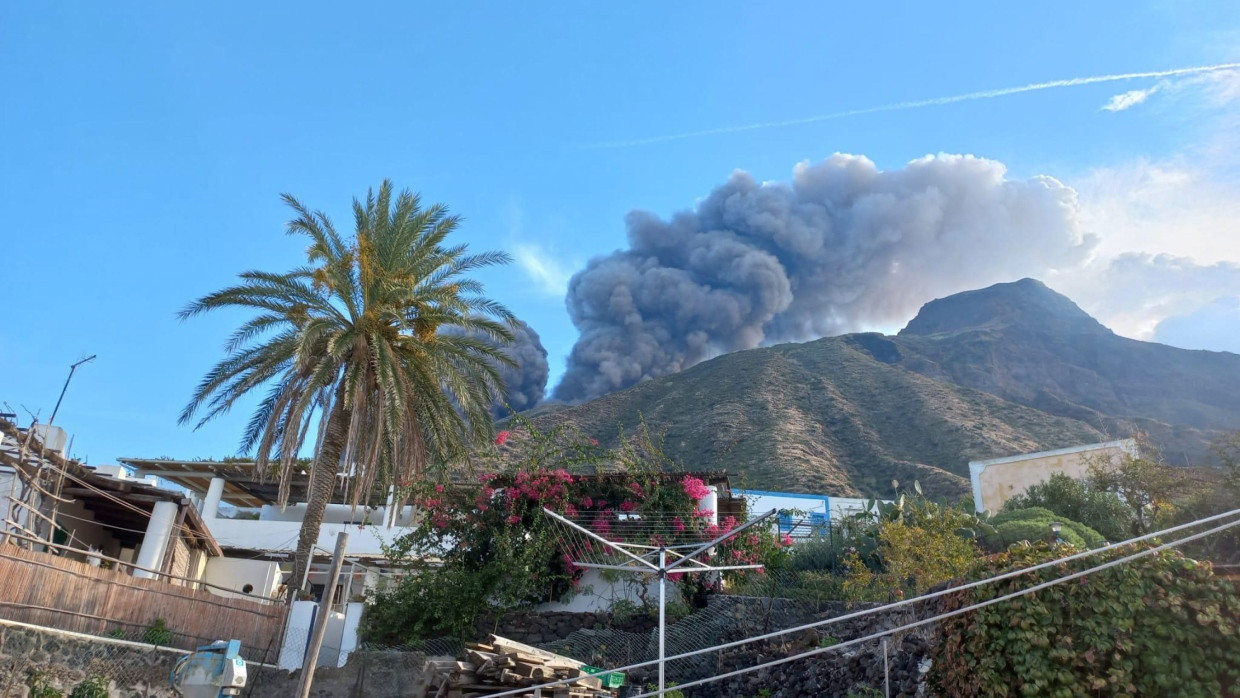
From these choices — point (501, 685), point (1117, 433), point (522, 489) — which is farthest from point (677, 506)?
point (1117, 433)

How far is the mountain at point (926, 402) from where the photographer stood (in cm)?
5322

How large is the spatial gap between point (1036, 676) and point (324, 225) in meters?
15.7

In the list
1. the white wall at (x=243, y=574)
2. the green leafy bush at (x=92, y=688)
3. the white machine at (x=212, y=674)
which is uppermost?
the white wall at (x=243, y=574)

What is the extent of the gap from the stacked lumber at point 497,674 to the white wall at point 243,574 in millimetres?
17543

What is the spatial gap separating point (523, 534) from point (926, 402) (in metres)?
53.4

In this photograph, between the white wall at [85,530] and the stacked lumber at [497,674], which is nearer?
the stacked lumber at [497,674]

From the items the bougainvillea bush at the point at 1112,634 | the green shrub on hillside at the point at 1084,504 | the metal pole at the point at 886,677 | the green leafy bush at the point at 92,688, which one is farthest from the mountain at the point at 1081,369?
the green leafy bush at the point at 92,688

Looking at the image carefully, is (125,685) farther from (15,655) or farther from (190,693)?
(190,693)

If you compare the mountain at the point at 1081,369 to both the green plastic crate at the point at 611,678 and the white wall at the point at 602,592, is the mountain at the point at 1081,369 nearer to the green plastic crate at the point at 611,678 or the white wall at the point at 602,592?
the white wall at the point at 602,592

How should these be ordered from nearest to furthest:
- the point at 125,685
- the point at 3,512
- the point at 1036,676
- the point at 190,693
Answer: the point at 1036,676, the point at 190,693, the point at 125,685, the point at 3,512

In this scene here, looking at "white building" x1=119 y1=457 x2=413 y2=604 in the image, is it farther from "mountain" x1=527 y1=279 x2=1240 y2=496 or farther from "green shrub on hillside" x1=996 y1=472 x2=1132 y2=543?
"green shrub on hillside" x1=996 y1=472 x2=1132 y2=543

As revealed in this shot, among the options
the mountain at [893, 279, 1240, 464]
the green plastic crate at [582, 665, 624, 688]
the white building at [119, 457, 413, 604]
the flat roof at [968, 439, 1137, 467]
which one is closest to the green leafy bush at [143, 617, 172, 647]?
the white building at [119, 457, 413, 604]

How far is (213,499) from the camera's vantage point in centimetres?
3070

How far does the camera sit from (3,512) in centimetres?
1964
